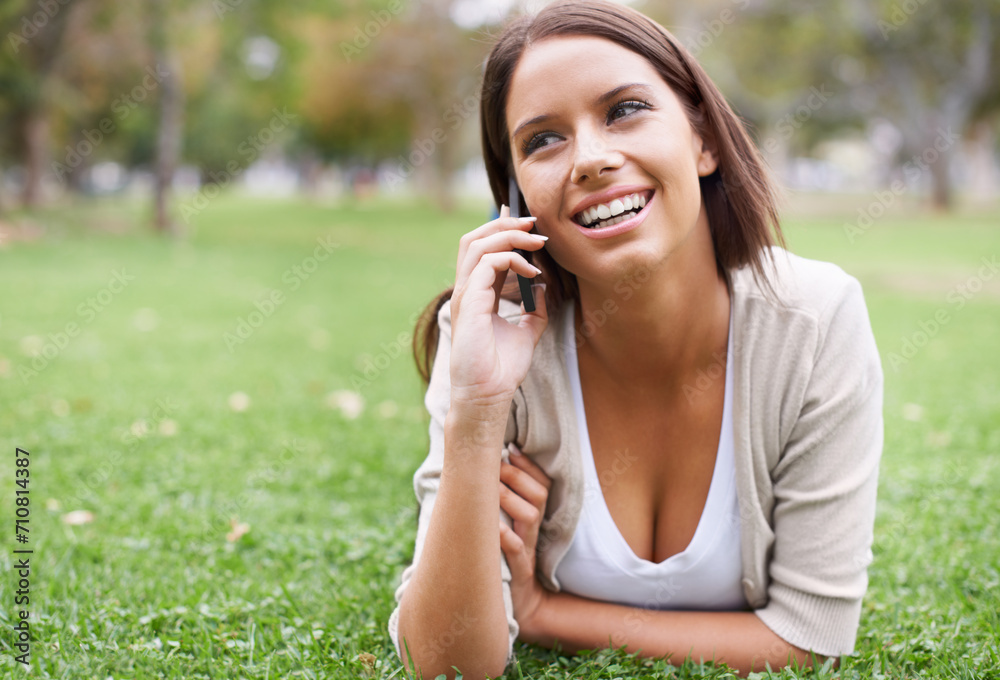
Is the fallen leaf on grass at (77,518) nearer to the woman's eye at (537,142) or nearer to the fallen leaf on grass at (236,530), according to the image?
the fallen leaf on grass at (236,530)

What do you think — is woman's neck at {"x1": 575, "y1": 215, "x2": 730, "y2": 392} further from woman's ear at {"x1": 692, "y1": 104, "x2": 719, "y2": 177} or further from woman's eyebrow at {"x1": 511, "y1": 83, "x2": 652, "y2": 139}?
woman's eyebrow at {"x1": 511, "y1": 83, "x2": 652, "y2": 139}

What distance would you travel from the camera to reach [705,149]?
233 cm

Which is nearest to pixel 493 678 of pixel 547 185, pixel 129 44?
pixel 547 185

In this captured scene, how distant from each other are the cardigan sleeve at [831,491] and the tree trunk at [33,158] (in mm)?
24500

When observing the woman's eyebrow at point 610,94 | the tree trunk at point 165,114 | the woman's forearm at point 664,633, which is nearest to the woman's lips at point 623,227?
the woman's eyebrow at point 610,94

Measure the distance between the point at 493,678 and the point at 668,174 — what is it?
1.32m

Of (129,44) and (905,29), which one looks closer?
(129,44)

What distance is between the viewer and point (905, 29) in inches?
1029

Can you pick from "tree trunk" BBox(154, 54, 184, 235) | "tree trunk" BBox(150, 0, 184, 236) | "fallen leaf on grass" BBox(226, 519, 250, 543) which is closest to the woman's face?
"fallen leaf on grass" BBox(226, 519, 250, 543)

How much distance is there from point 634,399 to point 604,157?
2.44ft

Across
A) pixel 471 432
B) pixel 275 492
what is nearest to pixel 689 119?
pixel 471 432

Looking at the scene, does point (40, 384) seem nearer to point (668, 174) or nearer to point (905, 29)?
point (668, 174)

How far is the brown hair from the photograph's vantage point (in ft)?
7.14

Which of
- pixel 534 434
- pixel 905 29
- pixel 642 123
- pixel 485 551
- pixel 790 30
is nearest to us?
pixel 485 551
